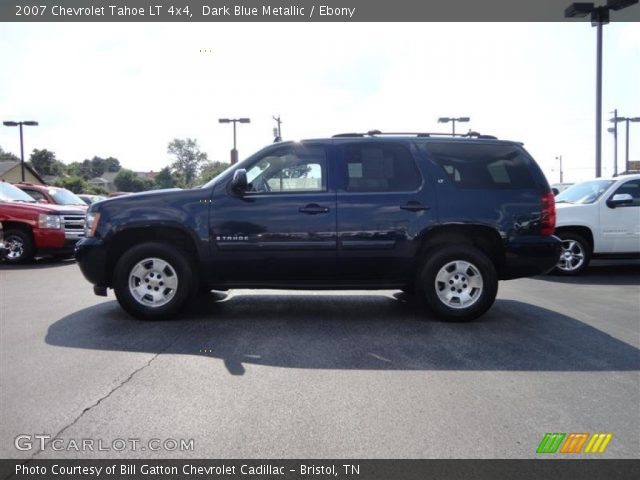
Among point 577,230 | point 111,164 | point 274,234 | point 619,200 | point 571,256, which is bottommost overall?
point 571,256

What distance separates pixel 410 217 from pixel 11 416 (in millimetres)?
4012

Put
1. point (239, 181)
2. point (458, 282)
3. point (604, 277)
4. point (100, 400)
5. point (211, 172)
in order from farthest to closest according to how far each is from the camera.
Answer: point (211, 172)
point (604, 277)
point (458, 282)
point (239, 181)
point (100, 400)

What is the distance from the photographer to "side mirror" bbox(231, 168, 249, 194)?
17.6 ft

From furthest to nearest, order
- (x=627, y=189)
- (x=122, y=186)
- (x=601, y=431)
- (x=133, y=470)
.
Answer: (x=122, y=186)
(x=627, y=189)
(x=601, y=431)
(x=133, y=470)

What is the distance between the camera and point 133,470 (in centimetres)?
270

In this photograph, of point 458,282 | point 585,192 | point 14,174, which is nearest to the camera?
point 458,282

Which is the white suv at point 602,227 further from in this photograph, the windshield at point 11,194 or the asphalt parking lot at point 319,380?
the windshield at point 11,194

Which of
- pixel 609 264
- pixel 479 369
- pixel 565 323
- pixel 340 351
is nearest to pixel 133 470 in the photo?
pixel 340 351

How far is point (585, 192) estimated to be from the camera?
970 centimetres

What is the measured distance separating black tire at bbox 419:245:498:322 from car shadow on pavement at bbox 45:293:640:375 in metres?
0.17

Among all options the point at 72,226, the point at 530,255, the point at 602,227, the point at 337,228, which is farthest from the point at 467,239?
the point at 72,226

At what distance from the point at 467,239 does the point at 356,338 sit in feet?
5.85

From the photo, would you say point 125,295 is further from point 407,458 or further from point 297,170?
point 407,458

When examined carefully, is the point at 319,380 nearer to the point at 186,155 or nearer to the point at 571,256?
the point at 571,256
